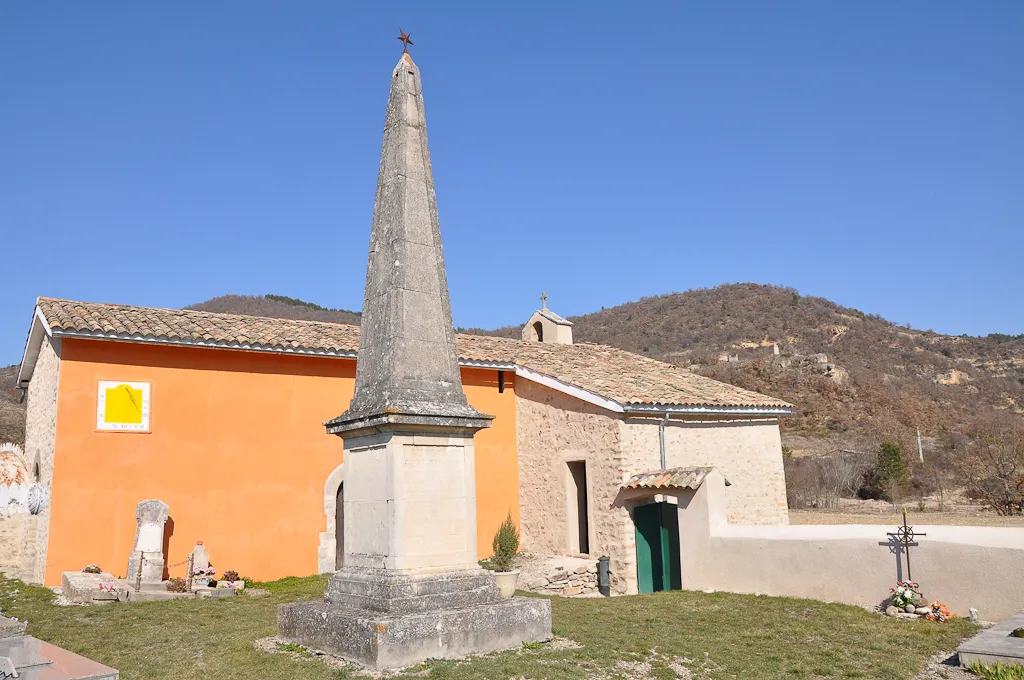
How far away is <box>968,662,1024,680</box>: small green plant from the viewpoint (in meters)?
5.64

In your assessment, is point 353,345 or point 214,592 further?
point 353,345

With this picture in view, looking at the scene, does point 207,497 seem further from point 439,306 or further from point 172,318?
point 439,306

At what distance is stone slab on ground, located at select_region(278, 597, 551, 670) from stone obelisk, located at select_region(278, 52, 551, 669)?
0.01 m

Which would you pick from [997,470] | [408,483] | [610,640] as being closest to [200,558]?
[408,483]

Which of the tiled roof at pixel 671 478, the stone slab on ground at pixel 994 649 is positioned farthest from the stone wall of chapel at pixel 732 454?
the stone slab on ground at pixel 994 649

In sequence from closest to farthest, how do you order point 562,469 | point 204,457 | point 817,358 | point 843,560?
point 843,560
point 204,457
point 562,469
point 817,358

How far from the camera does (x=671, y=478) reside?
1221cm

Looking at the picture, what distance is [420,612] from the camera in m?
6.36

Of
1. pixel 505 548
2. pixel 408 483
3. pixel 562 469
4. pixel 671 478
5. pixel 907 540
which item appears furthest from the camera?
pixel 562 469

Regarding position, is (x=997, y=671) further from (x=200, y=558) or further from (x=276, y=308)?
(x=276, y=308)

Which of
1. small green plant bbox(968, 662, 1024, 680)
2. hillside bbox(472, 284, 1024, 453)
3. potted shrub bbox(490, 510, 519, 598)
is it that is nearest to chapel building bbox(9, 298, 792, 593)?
potted shrub bbox(490, 510, 519, 598)

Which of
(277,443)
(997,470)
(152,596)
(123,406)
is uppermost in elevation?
(123,406)

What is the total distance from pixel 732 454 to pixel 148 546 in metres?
11.2

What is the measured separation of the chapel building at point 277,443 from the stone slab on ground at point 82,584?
472 millimetres
